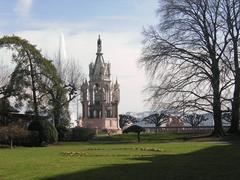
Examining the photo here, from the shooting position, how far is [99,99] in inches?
4309

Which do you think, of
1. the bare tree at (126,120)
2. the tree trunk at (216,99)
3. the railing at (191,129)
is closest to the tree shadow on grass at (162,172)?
the tree trunk at (216,99)

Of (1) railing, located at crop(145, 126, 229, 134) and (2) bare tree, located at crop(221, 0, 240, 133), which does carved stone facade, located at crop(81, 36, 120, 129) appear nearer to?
(1) railing, located at crop(145, 126, 229, 134)

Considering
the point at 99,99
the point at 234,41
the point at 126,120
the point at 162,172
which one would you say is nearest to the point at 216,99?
the point at 234,41

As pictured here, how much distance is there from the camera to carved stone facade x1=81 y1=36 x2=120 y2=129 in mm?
108625

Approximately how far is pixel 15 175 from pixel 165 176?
187 inches

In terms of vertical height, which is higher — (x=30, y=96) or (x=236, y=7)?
(x=236, y=7)

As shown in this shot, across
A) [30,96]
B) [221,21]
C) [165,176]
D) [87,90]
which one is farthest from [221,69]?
[87,90]

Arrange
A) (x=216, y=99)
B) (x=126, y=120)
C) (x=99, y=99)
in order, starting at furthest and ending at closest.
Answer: (x=126, y=120) → (x=99, y=99) → (x=216, y=99)

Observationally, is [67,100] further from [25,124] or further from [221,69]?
[221,69]

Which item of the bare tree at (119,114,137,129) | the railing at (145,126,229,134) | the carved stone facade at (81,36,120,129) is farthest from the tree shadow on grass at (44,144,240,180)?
the bare tree at (119,114,137,129)

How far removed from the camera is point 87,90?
4163 inches

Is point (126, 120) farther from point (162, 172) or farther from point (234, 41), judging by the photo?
point (162, 172)

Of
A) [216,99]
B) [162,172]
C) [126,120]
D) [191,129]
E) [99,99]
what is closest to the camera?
[162,172]

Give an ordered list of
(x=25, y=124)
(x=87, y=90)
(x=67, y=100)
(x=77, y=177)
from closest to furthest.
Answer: (x=77, y=177)
(x=25, y=124)
(x=67, y=100)
(x=87, y=90)
